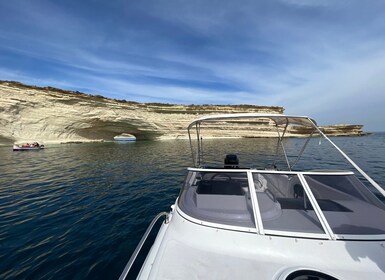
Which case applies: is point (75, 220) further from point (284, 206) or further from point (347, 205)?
point (347, 205)

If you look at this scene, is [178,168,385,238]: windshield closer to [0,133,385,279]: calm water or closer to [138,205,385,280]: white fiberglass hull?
[138,205,385,280]: white fiberglass hull

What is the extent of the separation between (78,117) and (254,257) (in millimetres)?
44102

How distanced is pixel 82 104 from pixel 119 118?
25.5ft

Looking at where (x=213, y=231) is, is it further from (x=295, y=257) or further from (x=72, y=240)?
(x=72, y=240)

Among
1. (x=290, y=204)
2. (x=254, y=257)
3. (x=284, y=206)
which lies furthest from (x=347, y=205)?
(x=254, y=257)

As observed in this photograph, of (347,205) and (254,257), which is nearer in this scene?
(254,257)

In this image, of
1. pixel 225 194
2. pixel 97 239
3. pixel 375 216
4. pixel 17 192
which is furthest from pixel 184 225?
pixel 17 192

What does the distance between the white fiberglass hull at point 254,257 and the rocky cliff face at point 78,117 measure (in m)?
43.0

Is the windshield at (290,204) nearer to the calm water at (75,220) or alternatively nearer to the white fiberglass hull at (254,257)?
the white fiberglass hull at (254,257)

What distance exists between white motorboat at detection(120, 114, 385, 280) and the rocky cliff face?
42611 millimetres

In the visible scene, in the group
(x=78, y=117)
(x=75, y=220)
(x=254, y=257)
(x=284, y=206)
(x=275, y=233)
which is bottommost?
(x=75, y=220)

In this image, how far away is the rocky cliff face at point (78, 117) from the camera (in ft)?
108

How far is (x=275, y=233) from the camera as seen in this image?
7.97 ft

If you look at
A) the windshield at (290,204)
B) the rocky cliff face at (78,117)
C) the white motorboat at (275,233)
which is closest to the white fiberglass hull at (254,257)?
the white motorboat at (275,233)
